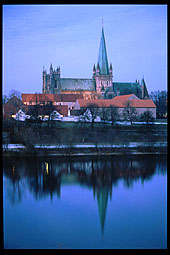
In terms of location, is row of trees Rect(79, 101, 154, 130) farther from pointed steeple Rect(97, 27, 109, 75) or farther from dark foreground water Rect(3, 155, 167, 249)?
pointed steeple Rect(97, 27, 109, 75)

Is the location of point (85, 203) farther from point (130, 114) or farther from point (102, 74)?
point (102, 74)

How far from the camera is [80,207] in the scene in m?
5.84

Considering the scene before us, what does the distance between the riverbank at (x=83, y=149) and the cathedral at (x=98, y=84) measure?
1622cm

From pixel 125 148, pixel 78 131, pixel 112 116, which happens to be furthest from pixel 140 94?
pixel 125 148

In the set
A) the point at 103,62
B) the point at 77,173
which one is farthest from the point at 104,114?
the point at 103,62

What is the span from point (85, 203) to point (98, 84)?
2352 cm

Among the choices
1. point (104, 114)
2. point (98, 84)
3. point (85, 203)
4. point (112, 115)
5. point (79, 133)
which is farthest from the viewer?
point (98, 84)

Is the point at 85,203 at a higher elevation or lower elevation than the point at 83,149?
lower

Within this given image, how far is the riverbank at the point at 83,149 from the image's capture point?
10.0 m

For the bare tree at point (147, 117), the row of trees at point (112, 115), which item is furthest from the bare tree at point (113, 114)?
the bare tree at point (147, 117)

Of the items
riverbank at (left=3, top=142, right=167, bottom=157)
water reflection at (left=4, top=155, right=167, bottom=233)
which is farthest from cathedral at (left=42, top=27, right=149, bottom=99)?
water reflection at (left=4, top=155, right=167, bottom=233)

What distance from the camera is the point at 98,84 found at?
28844 mm

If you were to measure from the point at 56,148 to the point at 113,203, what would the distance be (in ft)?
15.2

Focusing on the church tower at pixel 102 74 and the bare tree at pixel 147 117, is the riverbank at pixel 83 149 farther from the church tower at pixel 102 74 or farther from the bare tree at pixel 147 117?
the church tower at pixel 102 74
